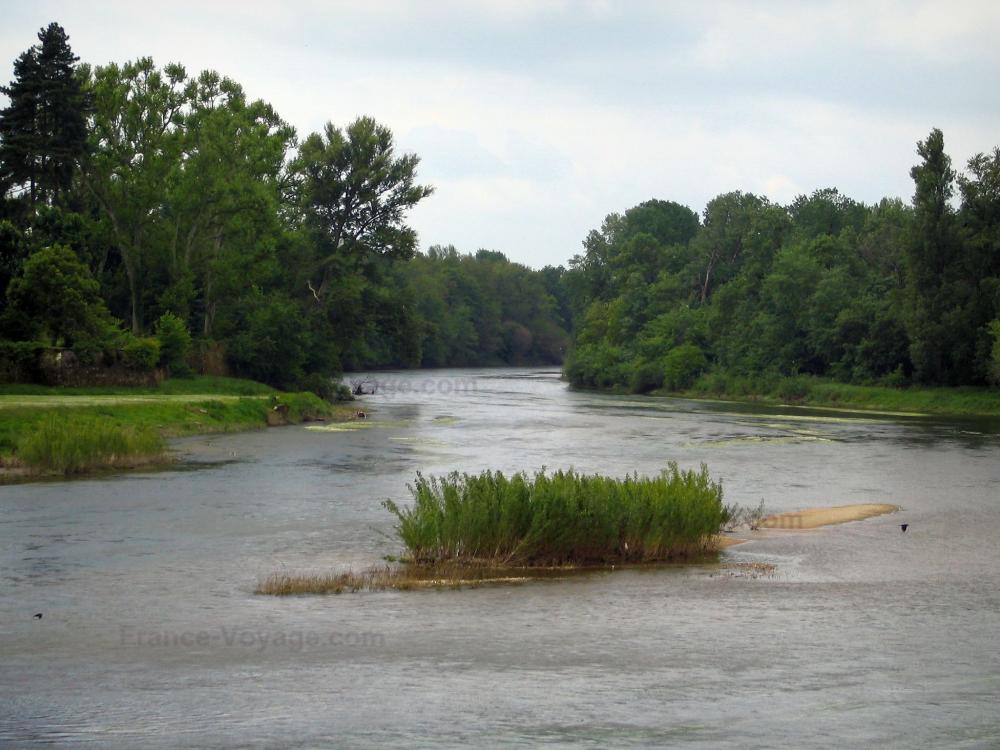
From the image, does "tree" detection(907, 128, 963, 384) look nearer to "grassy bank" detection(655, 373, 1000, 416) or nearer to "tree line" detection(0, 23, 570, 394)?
"grassy bank" detection(655, 373, 1000, 416)

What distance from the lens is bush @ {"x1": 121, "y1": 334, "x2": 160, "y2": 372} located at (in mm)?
57062

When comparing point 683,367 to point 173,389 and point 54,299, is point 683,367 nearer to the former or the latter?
point 173,389

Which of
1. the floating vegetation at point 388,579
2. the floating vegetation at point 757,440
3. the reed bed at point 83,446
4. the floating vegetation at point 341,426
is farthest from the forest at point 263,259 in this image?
the floating vegetation at point 388,579

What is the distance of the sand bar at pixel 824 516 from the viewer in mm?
26234

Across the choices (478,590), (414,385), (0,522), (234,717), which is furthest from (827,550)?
(414,385)

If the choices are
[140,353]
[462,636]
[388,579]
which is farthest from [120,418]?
[462,636]

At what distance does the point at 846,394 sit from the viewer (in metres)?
81.9

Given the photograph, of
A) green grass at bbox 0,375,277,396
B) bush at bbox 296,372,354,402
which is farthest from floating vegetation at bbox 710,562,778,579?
bush at bbox 296,372,354,402

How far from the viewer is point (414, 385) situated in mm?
108938

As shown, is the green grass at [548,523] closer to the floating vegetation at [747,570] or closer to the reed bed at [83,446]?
the floating vegetation at [747,570]

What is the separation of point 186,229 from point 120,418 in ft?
110

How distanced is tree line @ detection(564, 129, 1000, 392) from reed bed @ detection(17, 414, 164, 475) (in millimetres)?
51737

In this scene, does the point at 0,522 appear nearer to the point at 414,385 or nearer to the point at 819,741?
the point at 819,741

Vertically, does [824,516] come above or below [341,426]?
below
